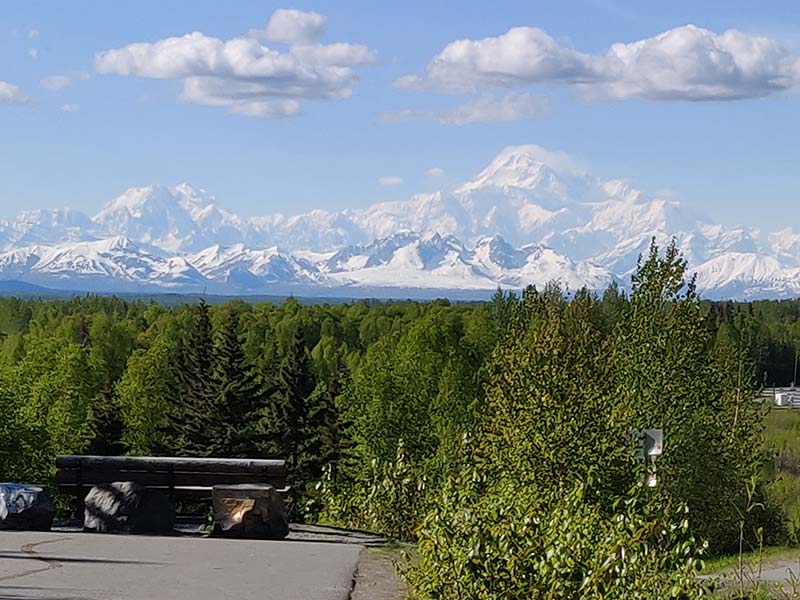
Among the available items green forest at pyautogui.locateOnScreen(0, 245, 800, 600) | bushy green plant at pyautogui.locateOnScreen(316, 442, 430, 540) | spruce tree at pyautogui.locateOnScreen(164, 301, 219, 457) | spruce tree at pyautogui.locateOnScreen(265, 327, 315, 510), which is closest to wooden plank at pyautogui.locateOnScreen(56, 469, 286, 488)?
bushy green plant at pyautogui.locateOnScreen(316, 442, 430, 540)

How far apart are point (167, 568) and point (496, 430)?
523 inches

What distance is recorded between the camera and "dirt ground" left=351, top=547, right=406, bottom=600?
12.7 metres

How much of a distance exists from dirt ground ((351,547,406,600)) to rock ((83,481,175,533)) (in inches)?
117

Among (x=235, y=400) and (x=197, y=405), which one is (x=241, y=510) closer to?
(x=235, y=400)

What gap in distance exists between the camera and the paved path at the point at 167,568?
12.1m

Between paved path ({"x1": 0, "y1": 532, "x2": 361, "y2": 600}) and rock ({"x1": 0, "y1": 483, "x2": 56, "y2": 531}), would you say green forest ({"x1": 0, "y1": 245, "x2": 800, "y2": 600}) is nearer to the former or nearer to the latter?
paved path ({"x1": 0, "y1": 532, "x2": 361, "y2": 600})

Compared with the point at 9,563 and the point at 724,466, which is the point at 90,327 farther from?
the point at 9,563

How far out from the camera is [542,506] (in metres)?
10.7

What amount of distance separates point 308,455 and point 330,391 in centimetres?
815

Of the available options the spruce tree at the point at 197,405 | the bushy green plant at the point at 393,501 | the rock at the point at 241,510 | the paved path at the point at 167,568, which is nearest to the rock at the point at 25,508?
the paved path at the point at 167,568

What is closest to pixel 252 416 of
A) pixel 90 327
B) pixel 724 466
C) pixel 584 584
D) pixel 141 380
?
pixel 141 380

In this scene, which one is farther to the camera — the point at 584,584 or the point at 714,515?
the point at 714,515

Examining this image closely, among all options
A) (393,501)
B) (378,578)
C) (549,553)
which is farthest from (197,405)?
(549,553)

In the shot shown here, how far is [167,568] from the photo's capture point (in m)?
13.6
